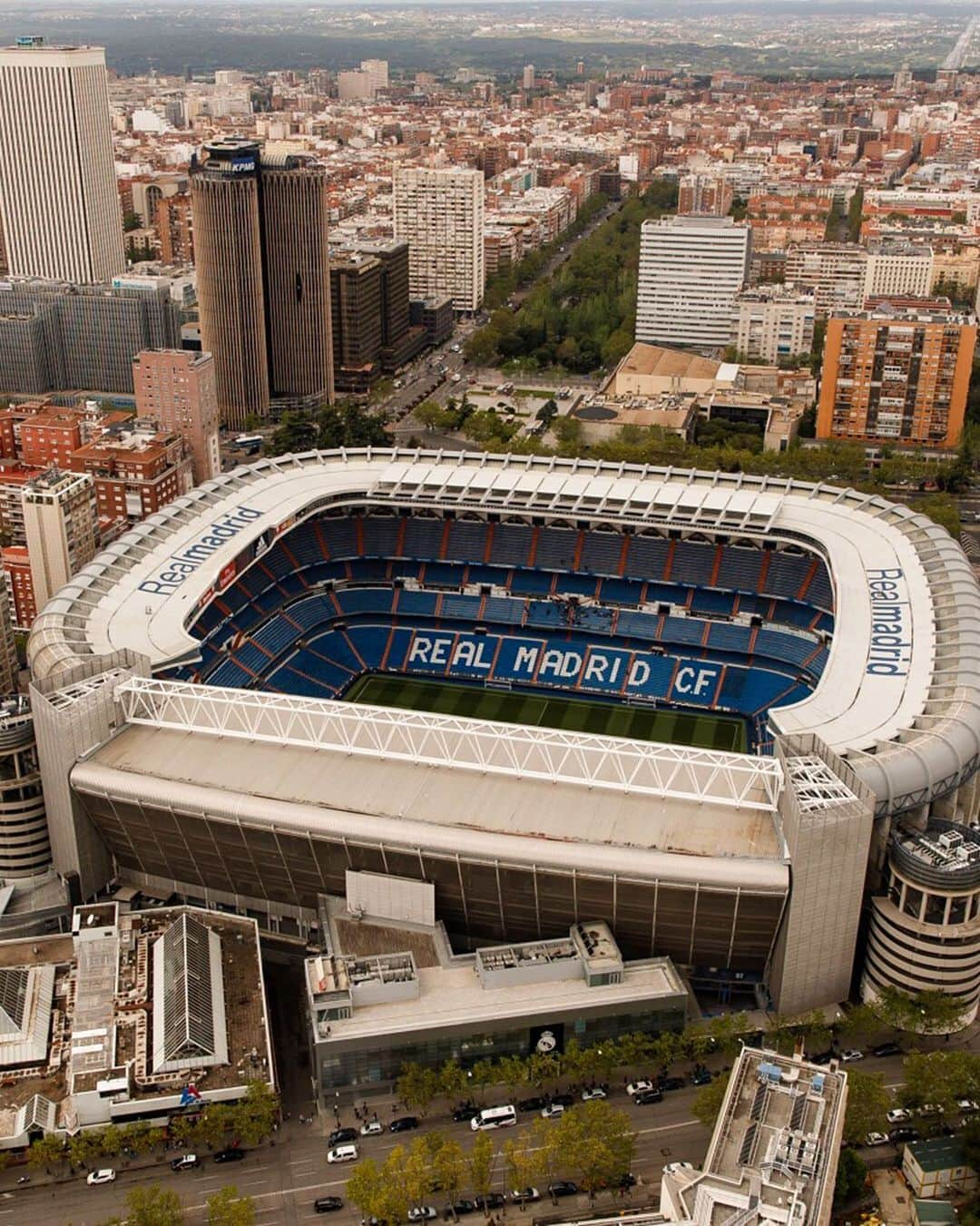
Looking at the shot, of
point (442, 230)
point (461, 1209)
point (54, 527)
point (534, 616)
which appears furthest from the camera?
point (442, 230)

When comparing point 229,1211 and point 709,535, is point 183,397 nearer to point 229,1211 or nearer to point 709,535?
point 709,535

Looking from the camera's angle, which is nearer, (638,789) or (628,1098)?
(628,1098)

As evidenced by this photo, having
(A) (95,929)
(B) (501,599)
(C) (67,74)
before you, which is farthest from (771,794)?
(C) (67,74)

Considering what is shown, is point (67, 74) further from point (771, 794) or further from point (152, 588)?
point (771, 794)

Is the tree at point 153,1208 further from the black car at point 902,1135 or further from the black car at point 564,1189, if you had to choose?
the black car at point 902,1135

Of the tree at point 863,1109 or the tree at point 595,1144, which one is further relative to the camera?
the tree at point 863,1109

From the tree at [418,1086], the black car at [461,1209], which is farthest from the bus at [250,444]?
the black car at [461,1209]

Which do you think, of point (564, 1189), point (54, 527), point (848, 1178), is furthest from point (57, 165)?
point (848, 1178)
